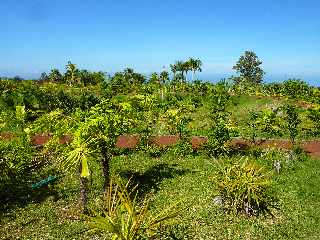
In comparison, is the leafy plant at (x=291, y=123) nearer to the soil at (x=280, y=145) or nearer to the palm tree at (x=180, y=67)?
the soil at (x=280, y=145)

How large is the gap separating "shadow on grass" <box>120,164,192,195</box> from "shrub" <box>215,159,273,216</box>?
199 inches

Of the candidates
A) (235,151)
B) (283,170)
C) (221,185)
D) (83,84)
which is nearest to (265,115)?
(235,151)

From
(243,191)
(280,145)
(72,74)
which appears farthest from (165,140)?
(72,74)

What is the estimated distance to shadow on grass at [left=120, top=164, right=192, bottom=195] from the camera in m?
29.3

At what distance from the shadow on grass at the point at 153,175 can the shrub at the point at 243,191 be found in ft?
16.6

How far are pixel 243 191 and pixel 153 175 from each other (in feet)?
27.3

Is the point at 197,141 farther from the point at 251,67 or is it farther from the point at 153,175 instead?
the point at 251,67

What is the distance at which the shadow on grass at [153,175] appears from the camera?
2933 centimetres

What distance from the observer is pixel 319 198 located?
28.6 meters


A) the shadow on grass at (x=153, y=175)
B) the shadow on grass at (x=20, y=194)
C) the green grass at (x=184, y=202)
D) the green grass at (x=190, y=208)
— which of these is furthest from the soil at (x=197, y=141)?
the shadow on grass at (x=20, y=194)

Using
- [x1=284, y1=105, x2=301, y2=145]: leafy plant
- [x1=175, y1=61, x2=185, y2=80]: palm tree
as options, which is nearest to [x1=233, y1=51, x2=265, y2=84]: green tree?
[x1=175, y1=61, x2=185, y2=80]: palm tree

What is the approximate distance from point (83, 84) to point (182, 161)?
59.0 m

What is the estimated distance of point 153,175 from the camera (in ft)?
104

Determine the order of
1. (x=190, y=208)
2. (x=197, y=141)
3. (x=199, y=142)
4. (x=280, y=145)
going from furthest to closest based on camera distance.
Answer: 1. (x=197, y=141)
2. (x=199, y=142)
3. (x=280, y=145)
4. (x=190, y=208)
